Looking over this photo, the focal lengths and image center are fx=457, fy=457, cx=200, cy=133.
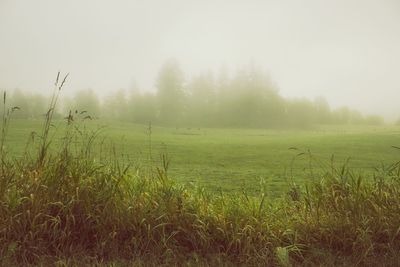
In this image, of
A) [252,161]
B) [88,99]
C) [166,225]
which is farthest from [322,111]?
[166,225]

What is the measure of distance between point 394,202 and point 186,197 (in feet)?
9.48

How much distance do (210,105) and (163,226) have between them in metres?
77.4

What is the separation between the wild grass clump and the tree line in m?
67.0

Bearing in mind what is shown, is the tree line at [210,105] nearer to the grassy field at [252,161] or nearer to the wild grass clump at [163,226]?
the grassy field at [252,161]

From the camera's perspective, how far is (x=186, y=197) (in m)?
6.37

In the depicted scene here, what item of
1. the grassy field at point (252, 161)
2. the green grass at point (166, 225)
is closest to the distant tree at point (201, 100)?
the grassy field at point (252, 161)

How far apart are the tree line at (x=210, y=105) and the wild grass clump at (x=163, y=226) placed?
67005 mm

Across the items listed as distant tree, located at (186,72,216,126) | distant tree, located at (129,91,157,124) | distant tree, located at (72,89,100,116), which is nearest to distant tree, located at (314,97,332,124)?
distant tree, located at (186,72,216,126)

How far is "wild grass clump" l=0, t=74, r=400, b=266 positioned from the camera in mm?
5449

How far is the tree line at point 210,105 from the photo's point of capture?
76562 millimetres

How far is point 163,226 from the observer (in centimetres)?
568

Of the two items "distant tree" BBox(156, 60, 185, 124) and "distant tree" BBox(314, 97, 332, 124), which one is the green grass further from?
"distant tree" BBox(314, 97, 332, 124)

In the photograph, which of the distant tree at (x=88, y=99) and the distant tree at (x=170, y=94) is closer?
the distant tree at (x=170, y=94)

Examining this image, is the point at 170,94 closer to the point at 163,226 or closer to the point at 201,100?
the point at 201,100
